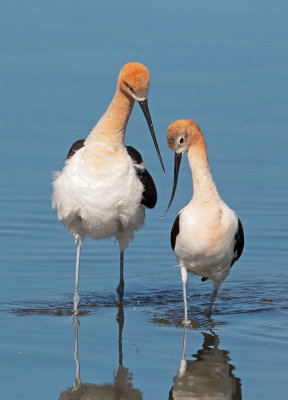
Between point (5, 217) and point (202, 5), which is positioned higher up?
point (202, 5)

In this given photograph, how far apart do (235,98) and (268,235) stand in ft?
17.0

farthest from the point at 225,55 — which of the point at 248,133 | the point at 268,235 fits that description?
the point at 268,235

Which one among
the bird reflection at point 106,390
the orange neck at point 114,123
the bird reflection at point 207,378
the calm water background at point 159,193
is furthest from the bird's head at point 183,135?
the bird reflection at point 106,390

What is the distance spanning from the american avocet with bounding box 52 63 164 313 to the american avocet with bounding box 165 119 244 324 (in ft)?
1.98

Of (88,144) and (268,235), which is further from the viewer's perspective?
(268,235)

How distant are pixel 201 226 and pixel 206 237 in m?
0.11

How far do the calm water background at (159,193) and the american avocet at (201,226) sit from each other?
62cm

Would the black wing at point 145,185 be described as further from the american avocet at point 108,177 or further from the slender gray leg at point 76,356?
the slender gray leg at point 76,356

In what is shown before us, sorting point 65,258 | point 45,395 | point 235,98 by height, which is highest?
Result: point 235,98

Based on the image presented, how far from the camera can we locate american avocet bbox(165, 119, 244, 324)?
9.59 meters

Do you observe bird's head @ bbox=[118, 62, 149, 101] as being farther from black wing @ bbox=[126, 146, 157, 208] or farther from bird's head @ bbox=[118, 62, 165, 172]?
black wing @ bbox=[126, 146, 157, 208]

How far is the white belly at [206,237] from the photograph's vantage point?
9.58m

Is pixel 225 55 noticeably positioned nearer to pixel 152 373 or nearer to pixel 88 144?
pixel 88 144

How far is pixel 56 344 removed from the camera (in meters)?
9.25
